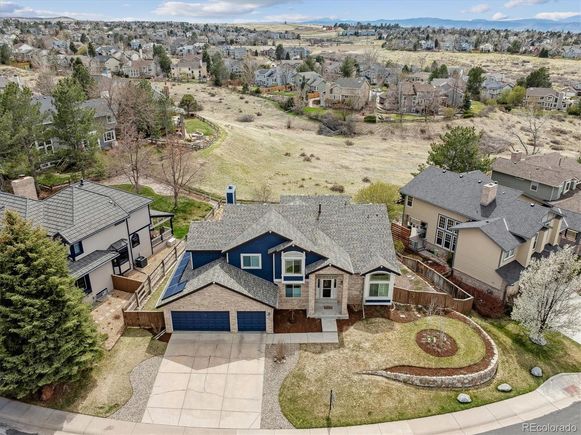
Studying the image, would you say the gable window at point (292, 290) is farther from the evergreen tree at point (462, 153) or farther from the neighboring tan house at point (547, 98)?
the neighboring tan house at point (547, 98)

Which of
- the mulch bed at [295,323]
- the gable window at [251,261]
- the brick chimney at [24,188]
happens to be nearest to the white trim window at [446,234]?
the mulch bed at [295,323]

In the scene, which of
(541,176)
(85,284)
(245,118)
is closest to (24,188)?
(85,284)

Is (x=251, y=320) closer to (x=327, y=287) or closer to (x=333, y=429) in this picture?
(x=327, y=287)

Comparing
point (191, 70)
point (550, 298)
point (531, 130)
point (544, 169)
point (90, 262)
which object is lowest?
point (531, 130)

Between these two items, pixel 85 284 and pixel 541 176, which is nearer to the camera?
pixel 85 284

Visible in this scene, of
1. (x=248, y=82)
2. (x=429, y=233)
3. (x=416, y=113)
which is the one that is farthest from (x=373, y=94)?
(x=429, y=233)

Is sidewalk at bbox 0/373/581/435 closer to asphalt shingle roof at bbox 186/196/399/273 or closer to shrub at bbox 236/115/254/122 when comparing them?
asphalt shingle roof at bbox 186/196/399/273

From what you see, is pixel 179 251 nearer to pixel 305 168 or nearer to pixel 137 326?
pixel 137 326
